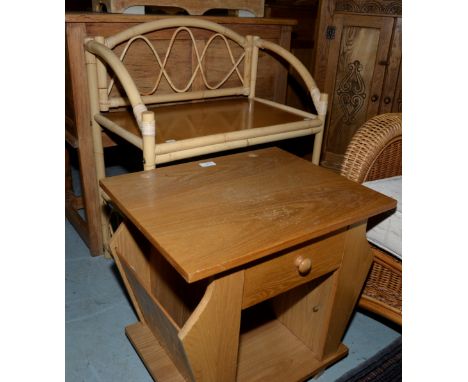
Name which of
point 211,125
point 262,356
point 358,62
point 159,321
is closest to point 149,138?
point 211,125

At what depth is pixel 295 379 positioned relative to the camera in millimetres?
1123

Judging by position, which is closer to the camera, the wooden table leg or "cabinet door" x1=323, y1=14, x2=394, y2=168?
the wooden table leg

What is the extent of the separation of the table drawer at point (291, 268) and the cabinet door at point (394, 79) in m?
1.42

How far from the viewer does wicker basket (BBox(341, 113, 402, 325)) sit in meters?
1.22

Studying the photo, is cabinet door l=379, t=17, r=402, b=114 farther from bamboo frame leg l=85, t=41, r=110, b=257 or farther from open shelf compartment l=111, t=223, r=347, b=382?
bamboo frame leg l=85, t=41, r=110, b=257

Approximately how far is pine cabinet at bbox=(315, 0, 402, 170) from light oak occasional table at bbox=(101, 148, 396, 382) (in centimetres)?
113

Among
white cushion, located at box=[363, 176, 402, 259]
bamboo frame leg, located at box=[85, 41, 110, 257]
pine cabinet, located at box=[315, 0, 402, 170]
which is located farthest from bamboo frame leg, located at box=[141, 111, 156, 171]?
pine cabinet, located at box=[315, 0, 402, 170]

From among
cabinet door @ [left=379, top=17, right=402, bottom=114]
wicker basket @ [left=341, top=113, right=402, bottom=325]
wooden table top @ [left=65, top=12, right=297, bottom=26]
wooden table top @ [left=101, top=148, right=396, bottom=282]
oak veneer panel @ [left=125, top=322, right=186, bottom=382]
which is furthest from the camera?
cabinet door @ [left=379, top=17, right=402, bottom=114]

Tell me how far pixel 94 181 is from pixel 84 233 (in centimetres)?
28

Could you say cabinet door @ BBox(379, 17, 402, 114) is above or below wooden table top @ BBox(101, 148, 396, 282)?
above

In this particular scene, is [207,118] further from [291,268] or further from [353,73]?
[353,73]

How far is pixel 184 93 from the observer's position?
1.71 metres

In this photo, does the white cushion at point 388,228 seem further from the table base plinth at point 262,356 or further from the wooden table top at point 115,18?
the wooden table top at point 115,18

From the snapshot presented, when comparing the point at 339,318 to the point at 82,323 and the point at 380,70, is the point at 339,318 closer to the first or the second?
the point at 82,323
